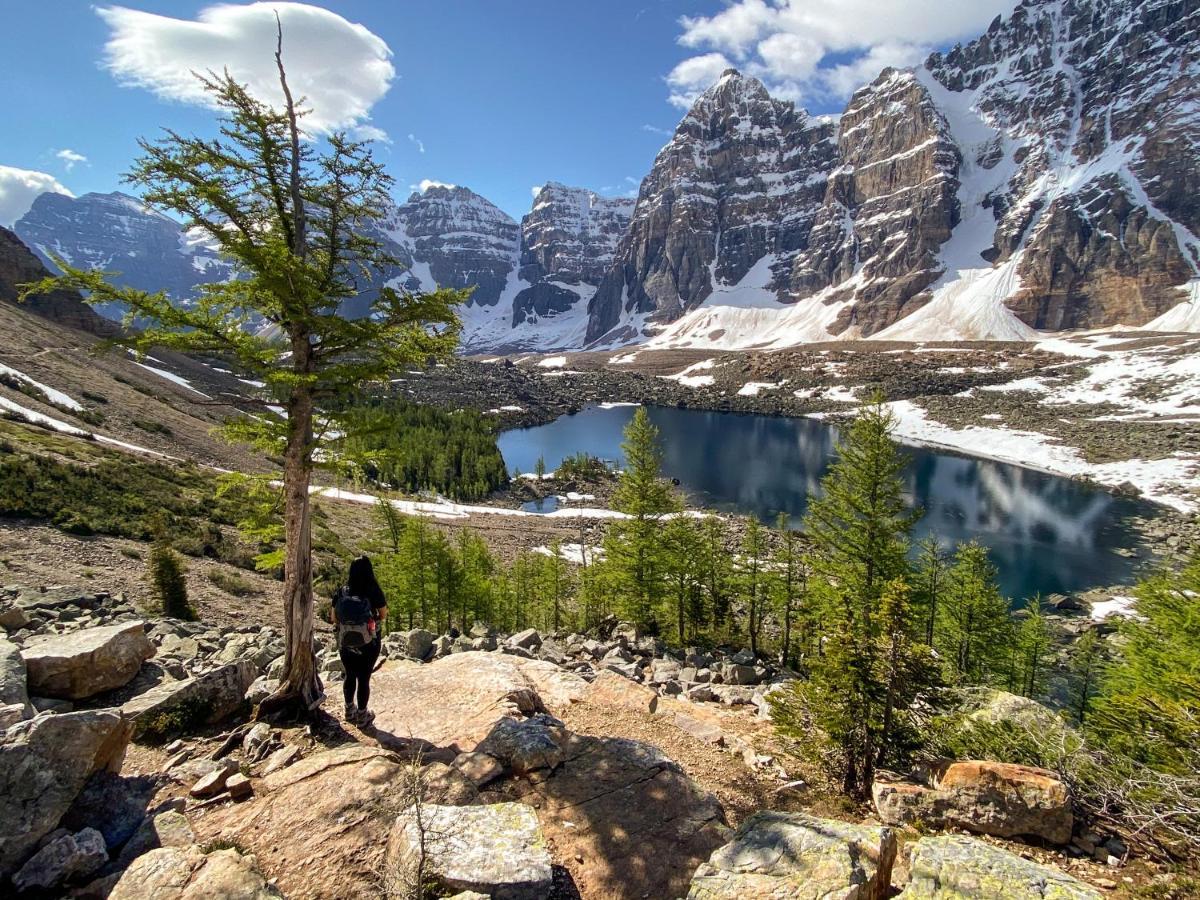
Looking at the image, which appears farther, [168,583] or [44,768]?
[168,583]

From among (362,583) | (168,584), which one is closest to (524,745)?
(362,583)

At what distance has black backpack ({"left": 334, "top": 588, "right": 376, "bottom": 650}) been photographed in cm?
887

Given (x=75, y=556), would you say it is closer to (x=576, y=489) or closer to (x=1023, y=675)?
(x=1023, y=675)

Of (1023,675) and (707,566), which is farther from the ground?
(707,566)

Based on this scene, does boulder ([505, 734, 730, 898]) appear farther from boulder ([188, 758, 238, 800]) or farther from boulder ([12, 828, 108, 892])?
boulder ([12, 828, 108, 892])

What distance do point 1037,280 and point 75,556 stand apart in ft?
779

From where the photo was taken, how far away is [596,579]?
2783 centimetres

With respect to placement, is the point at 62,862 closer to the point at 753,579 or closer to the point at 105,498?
the point at 753,579

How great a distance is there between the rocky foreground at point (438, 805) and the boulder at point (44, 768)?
0.02 m

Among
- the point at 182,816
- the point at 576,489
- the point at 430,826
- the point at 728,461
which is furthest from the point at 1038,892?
the point at 728,461

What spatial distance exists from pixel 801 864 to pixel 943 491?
252ft

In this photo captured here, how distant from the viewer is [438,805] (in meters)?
5.69

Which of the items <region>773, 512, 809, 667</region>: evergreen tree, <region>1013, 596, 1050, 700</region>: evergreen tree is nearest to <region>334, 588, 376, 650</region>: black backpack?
<region>773, 512, 809, 667</region>: evergreen tree

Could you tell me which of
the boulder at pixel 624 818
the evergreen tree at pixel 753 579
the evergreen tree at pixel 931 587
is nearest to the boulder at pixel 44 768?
the boulder at pixel 624 818
